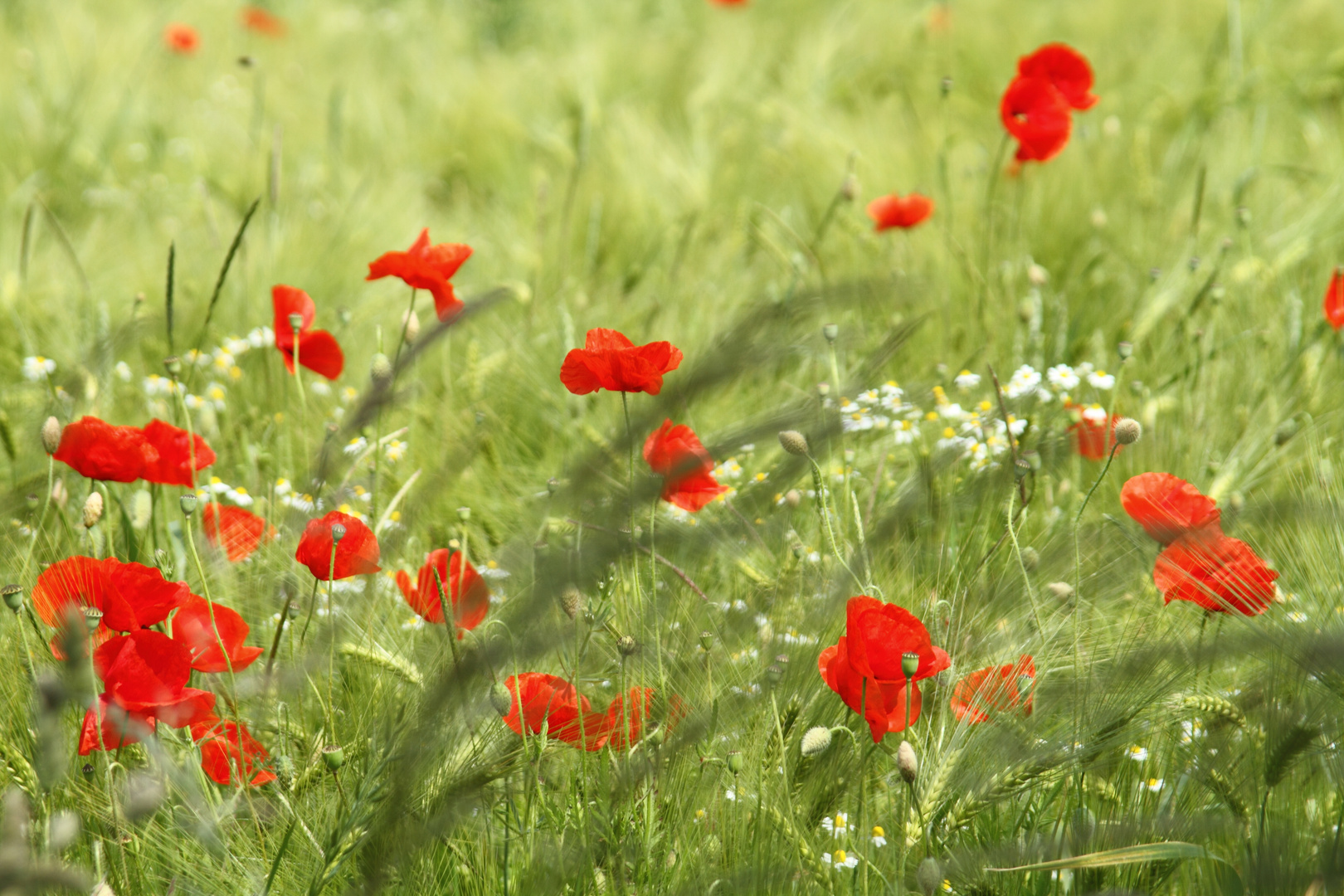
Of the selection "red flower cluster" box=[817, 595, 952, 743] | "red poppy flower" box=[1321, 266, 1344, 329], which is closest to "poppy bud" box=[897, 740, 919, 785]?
"red flower cluster" box=[817, 595, 952, 743]

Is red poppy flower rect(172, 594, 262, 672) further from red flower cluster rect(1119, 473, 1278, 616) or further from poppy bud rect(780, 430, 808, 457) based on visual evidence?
red flower cluster rect(1119, 473, 1278, 616)

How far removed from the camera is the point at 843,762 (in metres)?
0.85

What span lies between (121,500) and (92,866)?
0.38m

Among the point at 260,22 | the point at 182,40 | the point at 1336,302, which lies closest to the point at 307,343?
the point at 1336,302

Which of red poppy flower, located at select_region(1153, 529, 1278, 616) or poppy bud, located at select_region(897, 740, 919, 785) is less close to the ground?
red poppy flower, located at select_region(1153, 529, 1278, 616)

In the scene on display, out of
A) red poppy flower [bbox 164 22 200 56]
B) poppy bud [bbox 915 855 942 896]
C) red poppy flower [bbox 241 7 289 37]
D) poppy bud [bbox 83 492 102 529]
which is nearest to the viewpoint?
poppy bud [bbox 915 855 942 896]

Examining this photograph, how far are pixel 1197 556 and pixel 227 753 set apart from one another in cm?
69

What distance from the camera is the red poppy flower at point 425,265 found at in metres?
1.07

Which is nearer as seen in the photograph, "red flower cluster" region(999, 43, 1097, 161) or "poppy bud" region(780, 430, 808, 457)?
"poppy bud" region(780, 430, 808, 457)

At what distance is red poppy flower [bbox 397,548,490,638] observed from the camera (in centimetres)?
87

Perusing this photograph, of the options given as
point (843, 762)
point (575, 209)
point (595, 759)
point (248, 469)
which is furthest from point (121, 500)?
point (575, 209)

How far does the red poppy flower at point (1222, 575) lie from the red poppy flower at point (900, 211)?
80 cm

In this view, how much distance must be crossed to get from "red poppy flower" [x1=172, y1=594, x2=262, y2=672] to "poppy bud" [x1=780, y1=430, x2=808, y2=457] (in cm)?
42

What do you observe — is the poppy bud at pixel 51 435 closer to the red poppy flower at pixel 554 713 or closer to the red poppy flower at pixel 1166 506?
the red poppy flower at pixel 554 713
